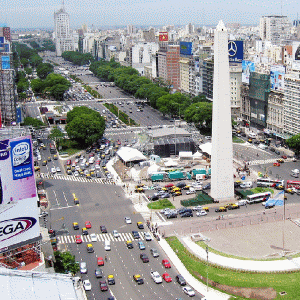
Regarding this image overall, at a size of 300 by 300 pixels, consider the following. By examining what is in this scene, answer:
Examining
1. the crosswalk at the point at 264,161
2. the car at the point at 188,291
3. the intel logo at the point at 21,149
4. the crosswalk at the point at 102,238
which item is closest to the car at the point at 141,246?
the crosswalk at the point at 102,238

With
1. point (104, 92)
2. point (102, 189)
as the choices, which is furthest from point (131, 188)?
point (104, 92)

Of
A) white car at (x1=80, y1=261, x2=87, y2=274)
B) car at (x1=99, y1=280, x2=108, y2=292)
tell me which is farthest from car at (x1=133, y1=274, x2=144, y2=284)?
white car at (x1=80, y1=261, x2=87, y2=274)

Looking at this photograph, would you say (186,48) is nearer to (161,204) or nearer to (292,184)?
(292,184)

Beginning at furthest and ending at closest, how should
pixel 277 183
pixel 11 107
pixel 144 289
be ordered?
pixel 11 107
pixel 277 183
pixel 144 289

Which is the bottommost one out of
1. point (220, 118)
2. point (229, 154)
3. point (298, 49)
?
point (229, 154)

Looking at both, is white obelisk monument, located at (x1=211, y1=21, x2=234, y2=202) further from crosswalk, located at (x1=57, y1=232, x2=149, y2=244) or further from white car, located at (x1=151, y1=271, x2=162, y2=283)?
white car, located at (x1=151, y1=271, x2=162, y2=283)

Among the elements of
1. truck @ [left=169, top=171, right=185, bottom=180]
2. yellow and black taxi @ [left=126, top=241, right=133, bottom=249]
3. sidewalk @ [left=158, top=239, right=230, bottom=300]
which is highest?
truck @ [left=169, top=171, right=185, bottom=180]

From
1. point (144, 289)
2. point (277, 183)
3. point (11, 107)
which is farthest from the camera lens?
point (11, 107)

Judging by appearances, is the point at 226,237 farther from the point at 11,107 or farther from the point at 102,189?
the point at 11,107
